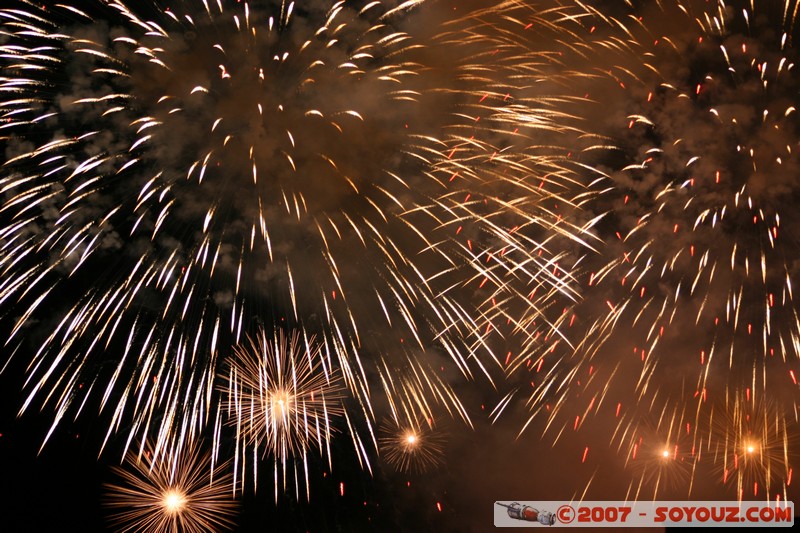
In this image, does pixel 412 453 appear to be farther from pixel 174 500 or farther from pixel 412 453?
pixel 174 500

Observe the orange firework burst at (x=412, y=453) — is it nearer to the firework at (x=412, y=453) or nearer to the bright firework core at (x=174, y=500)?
the firework at (x=412, y=453)

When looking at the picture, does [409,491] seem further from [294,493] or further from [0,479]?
[0,479]

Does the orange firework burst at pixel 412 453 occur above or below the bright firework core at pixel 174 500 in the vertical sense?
above

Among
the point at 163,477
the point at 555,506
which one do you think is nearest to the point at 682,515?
the point at 555,506

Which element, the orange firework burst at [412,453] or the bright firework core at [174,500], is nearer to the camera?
the bright firework core at [174,500]

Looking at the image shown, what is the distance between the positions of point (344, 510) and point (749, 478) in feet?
106

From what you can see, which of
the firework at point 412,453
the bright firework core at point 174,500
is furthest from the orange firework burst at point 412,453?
the bright firework core at point 174,500

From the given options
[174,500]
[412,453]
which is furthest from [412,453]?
[174,500]

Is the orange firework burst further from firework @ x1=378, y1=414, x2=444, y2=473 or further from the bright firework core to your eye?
the bright firework core

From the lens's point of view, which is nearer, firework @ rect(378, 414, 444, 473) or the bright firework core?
the bright firework core

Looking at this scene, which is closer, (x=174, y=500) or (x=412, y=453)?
(x=174, y=500)

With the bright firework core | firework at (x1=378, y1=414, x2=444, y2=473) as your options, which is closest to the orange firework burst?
firework at (x1=378, y1=414, x2=444, y2=473)

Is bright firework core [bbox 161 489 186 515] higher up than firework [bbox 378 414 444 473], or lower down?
lower down

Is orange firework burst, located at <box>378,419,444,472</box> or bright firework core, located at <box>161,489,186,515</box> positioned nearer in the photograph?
bright firework core, located at <box>161,489,186,515</box>
